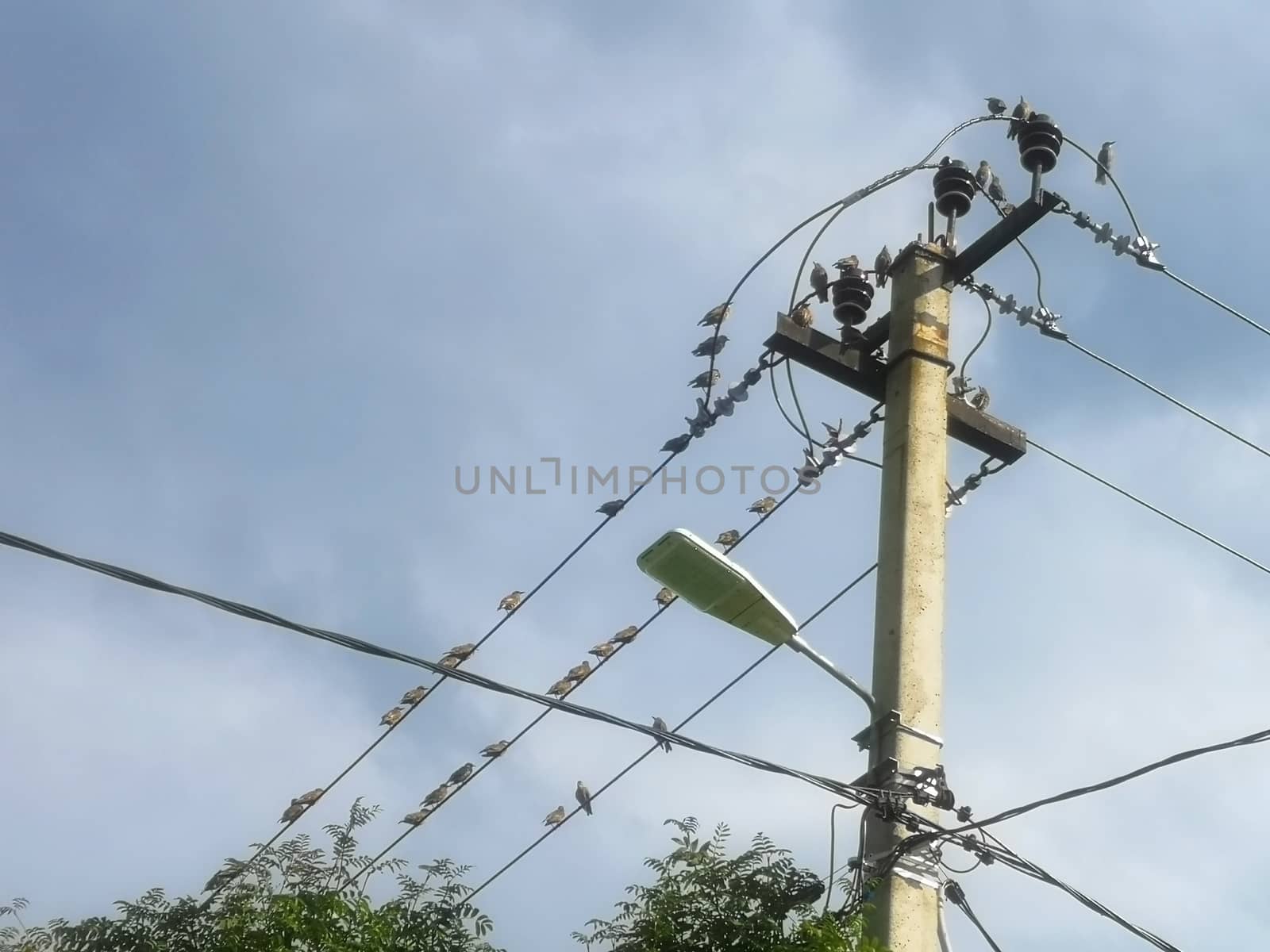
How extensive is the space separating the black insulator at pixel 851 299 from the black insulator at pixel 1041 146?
3.64 ft

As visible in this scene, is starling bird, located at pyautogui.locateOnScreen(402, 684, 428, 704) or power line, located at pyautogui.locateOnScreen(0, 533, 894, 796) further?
starling bird, located at pyautogui.locateOnScreen(402, 684, 428, 704)

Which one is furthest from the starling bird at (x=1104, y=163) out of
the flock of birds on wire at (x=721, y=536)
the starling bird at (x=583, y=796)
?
the starling bird at (x=583, y=796)

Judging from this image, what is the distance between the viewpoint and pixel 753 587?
6.94m

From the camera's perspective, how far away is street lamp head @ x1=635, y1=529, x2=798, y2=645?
685 cm

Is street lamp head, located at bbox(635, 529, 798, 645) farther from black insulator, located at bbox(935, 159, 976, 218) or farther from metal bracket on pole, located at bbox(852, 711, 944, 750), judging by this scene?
black insulator, located at bbox(935, 159, 976, 218)

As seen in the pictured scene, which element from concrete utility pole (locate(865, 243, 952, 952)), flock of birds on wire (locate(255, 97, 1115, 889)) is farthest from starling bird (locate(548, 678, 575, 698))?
concrete utility pole (locate(865, 243, 952, 952))

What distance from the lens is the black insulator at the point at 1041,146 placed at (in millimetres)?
8312

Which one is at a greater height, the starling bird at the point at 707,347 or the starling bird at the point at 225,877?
the starling bird at the point at 707,347

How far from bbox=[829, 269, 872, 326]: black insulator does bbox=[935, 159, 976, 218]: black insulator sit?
24.3 inches

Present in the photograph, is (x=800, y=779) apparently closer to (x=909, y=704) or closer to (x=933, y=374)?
(x=909, y=704)

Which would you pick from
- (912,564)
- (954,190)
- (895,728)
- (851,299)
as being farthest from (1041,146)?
(895,728)

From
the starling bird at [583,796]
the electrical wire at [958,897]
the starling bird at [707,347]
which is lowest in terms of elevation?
the electrical wire at [958,897]

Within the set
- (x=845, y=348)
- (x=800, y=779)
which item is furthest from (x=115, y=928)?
(x=845, y=348)

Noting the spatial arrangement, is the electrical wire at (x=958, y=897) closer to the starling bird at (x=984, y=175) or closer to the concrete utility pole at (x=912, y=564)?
the concrete utility pole at (x=912, y=564)
